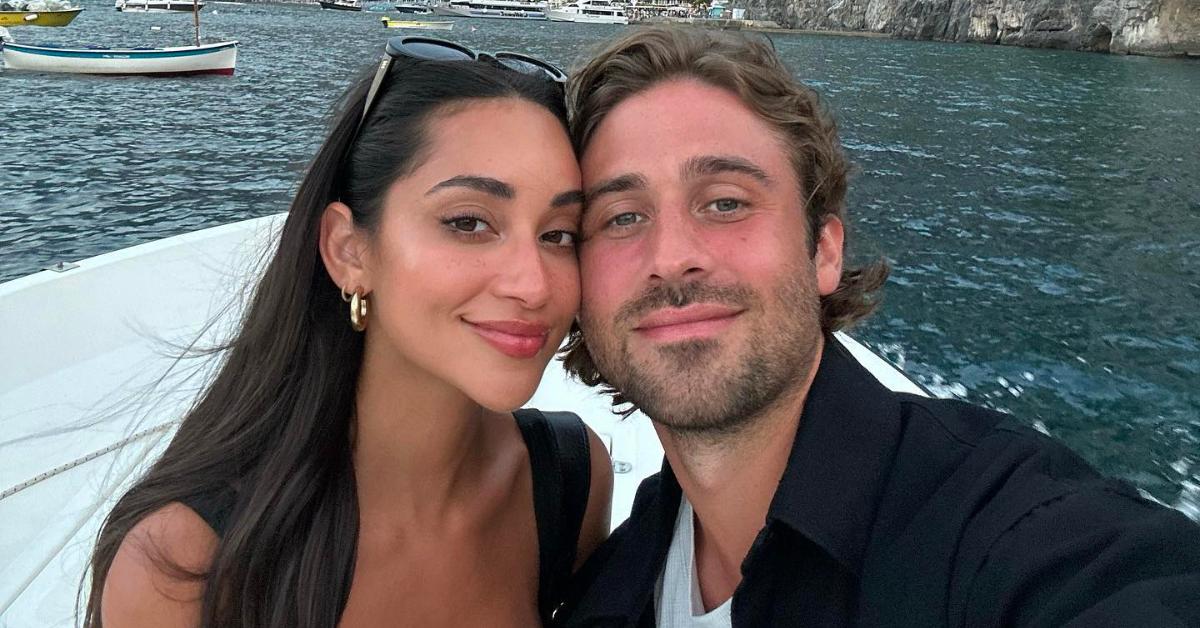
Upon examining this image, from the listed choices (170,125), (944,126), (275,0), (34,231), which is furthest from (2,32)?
(275,0)

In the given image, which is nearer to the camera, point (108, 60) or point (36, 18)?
point (108, 60)

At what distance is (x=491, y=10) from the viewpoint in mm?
98625

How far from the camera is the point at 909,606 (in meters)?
1.47

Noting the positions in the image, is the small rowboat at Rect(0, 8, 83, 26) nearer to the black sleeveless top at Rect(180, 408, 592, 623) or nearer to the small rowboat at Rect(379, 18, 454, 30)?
the small rowboat at Rect(379, 18, 454, 30)

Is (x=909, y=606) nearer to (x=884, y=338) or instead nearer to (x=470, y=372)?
(x=470, y=372)

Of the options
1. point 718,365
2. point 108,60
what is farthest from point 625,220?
point 108,60

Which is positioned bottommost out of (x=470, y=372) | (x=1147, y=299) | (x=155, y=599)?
(x=1147, y=299)

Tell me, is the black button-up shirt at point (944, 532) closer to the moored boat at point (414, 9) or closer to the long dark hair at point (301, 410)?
the long dark hair at point (301, 410)

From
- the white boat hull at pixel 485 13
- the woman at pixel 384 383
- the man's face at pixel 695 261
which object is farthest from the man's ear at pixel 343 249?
the white boat hull at pixel 485 13

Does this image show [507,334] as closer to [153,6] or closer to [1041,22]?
[1041,22]

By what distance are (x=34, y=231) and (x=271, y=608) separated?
1493cm

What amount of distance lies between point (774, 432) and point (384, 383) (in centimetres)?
102

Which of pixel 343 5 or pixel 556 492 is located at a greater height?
pixel 343 5

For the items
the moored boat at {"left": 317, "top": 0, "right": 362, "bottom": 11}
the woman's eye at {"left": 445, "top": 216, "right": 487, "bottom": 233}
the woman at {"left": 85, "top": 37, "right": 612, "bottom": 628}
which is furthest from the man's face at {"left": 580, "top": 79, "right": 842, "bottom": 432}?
the moored boat at {"left": 317, "top": 0, "right": 362, "bottom": 11}
